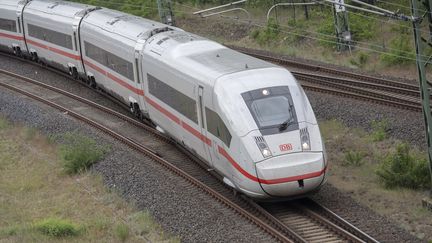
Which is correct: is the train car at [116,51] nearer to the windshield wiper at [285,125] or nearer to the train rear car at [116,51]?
the train rear car at [116,51]

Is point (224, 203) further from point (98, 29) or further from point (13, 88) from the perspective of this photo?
point (13, 88)

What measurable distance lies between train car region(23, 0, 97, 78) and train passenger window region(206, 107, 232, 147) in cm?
1340

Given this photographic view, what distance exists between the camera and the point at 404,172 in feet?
56.0

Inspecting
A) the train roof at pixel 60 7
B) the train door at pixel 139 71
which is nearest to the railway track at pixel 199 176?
the train door at pixel 139 71

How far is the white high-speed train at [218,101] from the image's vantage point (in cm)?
1448

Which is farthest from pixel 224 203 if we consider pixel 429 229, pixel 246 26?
pixel 246 26

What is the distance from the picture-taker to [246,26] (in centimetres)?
4319

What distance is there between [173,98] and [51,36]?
45.9 feet

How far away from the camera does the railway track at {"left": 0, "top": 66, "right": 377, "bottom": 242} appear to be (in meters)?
14.1

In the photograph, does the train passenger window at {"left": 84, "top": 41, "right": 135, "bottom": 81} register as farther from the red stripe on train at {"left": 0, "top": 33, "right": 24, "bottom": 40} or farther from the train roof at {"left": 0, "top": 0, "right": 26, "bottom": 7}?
the train roof at {"left": 0, "top": 0, "right": 26, "bottom": 7}

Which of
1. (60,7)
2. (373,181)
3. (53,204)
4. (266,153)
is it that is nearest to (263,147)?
(266,153)

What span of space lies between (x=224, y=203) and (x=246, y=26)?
92.8 ft

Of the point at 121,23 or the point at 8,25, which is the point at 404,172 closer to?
the point at 121,23

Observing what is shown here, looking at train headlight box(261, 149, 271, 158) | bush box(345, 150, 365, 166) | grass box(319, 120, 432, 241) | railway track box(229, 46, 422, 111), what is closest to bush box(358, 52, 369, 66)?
railway track box(229, 46, 422, 111)
